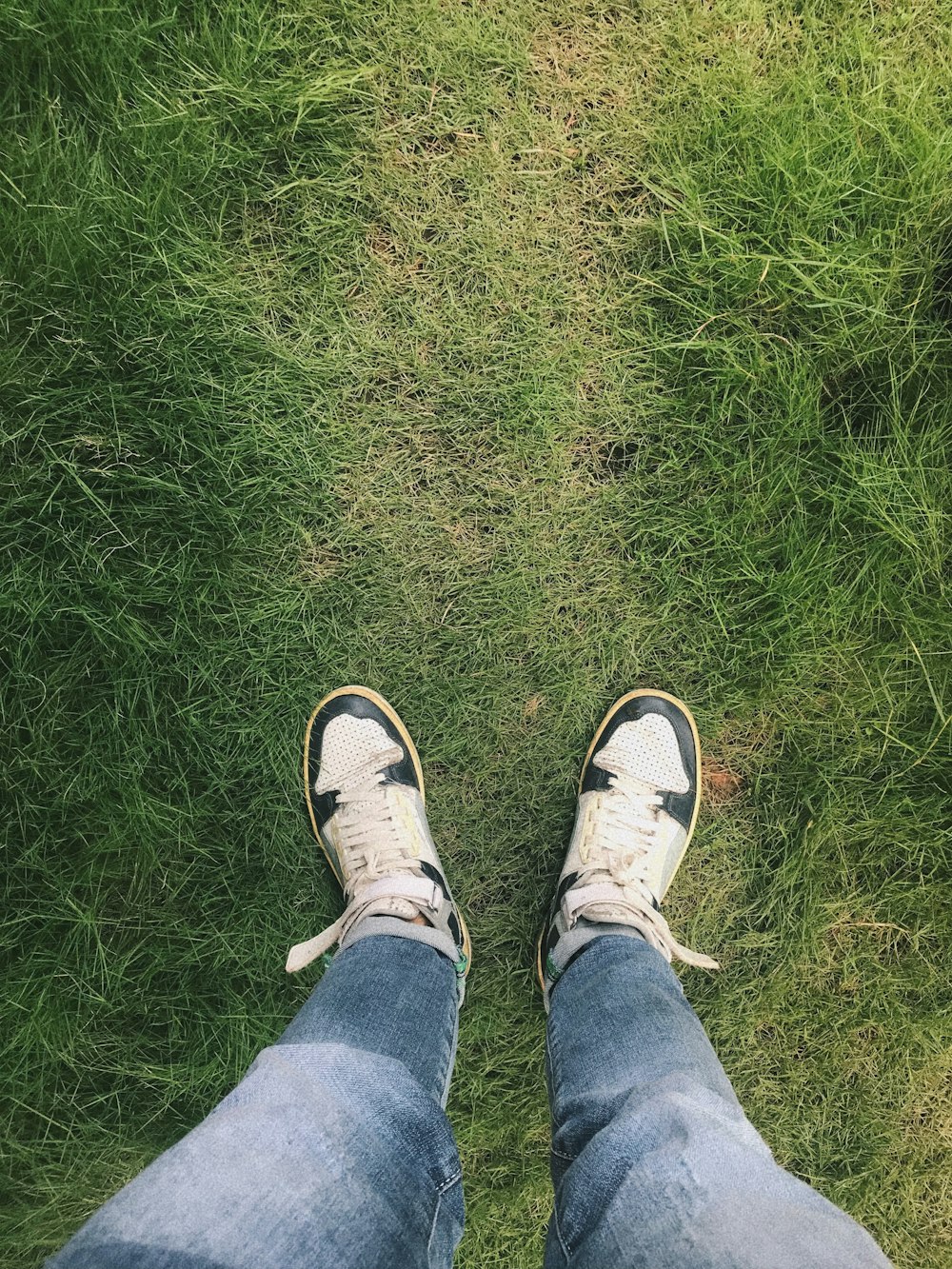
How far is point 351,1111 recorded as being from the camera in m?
1.04

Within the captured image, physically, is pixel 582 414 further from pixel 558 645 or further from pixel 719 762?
pixel 719 762

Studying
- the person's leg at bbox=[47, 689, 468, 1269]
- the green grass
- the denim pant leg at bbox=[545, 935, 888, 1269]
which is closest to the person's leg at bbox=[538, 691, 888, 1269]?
the denim pant leg at bbox=[545, 935, 888, 1269]

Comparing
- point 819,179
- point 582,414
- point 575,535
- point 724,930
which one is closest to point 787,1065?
point 724,930

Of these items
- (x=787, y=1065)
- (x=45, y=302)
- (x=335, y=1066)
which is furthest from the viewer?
(x=787, y=1065)

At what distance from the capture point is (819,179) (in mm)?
1556

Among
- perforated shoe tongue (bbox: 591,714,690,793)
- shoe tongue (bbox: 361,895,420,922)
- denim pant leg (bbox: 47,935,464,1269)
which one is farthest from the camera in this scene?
perforated shoe tongue (bbox: 591,714,690,793)

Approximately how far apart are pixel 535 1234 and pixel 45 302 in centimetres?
222

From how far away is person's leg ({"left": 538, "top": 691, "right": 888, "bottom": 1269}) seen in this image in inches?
35.8

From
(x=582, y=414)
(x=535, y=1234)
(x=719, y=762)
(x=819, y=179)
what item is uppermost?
(x=819, y=179)

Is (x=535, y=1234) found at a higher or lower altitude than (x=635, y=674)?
lower

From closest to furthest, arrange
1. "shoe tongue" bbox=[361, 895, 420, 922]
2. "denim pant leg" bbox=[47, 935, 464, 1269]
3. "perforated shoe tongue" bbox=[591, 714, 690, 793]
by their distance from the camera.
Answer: "denim pant leg" bbox=[47, 935, 464, 1269], "shoe tongue" bbox=[361, 895, 420, 922], "perforated shoe tongue" bbox=[591, 714, 690, 793]

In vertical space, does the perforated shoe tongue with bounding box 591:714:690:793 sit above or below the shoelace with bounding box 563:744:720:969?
above

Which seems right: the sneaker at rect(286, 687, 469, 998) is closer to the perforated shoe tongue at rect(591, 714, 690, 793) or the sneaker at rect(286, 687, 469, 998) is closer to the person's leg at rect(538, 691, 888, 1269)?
the person's leg at rect(538, 691, 888, 1269)

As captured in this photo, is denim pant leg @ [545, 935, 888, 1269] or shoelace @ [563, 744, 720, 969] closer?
denim pant leg @ [545, 935, 888, 1269]
